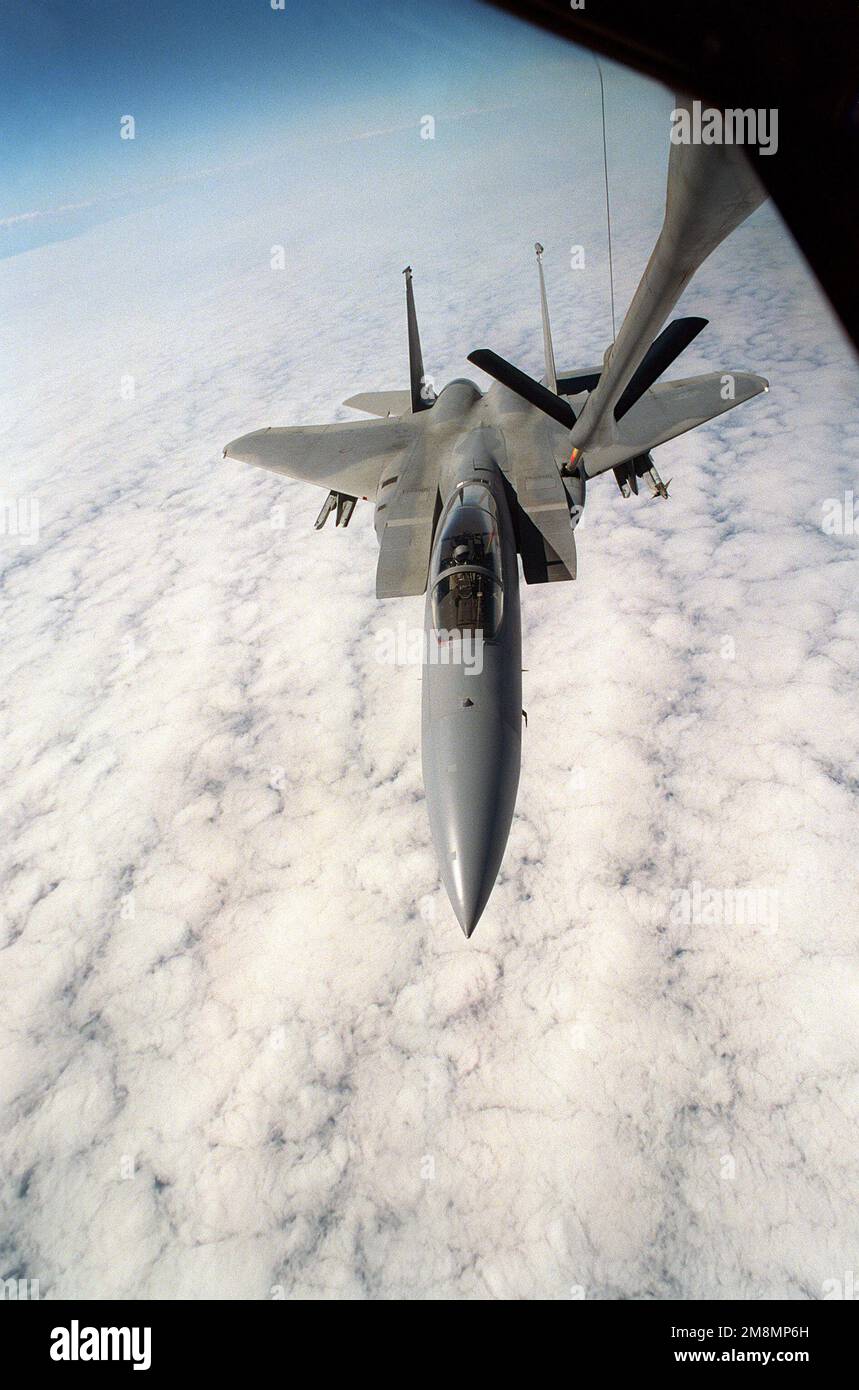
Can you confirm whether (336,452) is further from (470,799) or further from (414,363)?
(470,799)

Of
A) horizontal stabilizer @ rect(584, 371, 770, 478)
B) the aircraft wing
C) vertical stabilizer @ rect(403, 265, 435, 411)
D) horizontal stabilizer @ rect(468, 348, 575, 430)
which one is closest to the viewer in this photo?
horizontal stabilizer @ rect(468, 348, 575, 430)

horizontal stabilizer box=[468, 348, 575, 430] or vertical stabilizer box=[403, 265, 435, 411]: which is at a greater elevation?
vertical stabilizer box=[403, 265, 435, 411]

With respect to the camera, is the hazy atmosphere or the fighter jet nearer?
the fighter jet

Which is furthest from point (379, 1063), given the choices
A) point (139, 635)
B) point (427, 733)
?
point (139, 635)

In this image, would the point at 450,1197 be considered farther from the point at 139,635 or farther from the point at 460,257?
the point at 460,257

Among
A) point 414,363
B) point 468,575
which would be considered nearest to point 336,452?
point 414,363

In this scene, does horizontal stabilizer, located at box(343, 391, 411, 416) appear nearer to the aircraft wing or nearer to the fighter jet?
the fighter jet

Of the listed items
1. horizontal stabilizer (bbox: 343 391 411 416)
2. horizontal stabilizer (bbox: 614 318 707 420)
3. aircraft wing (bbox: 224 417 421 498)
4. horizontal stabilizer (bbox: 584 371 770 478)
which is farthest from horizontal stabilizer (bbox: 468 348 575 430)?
horizontal stabilizer (bbox: 343 391 411 416)

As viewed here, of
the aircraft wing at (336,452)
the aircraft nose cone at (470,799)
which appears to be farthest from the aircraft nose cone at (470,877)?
the aircraft wing at (336,452)

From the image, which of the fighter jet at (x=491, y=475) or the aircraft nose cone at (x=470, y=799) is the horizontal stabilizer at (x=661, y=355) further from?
the aircraft nose cone at (x=470, y=799)
